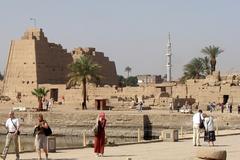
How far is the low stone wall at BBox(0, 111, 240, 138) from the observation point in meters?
38.1

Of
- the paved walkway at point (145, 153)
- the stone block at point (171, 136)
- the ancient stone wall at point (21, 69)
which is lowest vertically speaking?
the paved walkway at point (145, 153)

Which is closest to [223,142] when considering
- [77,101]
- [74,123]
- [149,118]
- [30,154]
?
[30,154]

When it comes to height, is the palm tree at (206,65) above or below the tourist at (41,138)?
above

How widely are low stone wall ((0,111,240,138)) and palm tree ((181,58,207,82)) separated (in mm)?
28755

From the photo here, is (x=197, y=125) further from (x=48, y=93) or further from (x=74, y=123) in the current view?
(x=48, y=93)

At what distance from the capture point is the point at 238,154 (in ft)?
56.3

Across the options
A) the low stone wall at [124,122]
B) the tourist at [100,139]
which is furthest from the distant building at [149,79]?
the tourist at [100,139]

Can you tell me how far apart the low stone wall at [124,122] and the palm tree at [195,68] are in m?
28.8

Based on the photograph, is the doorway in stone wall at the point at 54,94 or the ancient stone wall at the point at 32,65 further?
the ancient stone wall at the point at 32,65

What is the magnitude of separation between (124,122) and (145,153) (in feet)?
75.5

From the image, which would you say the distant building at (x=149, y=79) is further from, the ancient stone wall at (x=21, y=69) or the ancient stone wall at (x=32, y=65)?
the ancient stone wall at (x=21, y=69)

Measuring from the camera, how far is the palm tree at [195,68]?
68.8 m

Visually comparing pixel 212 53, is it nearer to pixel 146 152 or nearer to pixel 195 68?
pixel 195 68

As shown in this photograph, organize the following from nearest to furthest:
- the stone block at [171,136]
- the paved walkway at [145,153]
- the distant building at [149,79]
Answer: the paved walkway at [145,153], the stone block at [171,136], the distant building at [149,79]
